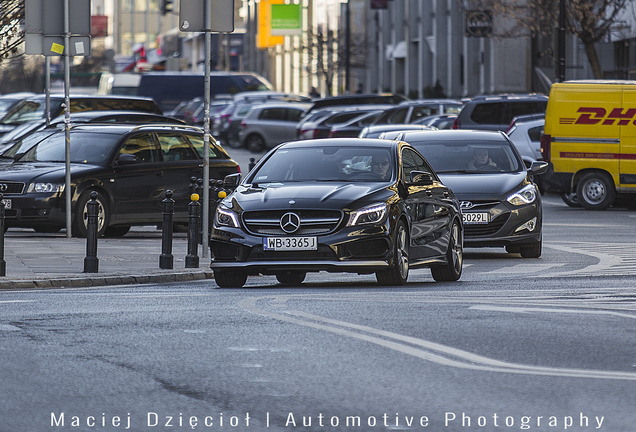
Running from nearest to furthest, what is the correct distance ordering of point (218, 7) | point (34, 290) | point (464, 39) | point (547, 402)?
point (547, 402) < point (34, 290) < point (218, 7) < point (464, 39)

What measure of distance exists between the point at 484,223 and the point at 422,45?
54439 mm

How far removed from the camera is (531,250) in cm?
1586

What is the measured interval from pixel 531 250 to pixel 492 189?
0.89 meters

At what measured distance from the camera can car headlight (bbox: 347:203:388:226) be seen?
1148 centimetres

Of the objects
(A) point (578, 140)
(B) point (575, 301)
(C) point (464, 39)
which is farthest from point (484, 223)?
(C) point (464, 39)

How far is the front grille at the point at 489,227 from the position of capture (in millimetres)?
15422

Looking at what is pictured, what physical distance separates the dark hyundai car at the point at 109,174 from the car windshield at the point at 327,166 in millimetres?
5726

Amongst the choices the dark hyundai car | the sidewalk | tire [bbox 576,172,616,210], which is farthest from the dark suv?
the sidewalk

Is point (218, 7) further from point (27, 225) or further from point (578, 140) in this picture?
point (578, 140)

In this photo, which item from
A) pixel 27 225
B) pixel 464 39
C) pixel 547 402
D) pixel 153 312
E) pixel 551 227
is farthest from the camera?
pixel 464 39

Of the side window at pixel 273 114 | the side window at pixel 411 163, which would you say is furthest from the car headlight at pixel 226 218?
the side window at pixel 273 114

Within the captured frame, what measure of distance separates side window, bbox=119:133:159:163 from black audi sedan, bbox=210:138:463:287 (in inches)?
245

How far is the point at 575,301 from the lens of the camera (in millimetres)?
10367

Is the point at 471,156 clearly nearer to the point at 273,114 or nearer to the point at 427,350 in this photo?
the point at 427,350
